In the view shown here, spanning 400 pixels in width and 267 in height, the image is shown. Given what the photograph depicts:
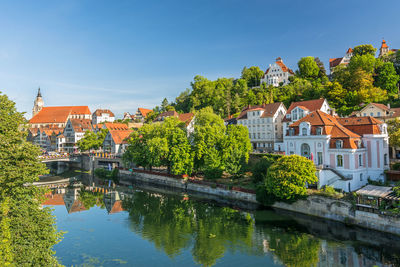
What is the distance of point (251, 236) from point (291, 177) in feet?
27.3

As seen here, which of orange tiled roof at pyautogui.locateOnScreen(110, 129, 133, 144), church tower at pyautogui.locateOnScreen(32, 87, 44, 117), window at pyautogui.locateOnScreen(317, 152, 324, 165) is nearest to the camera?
window at pyautogui.locateOnScreen(317, 152, 324, 165)

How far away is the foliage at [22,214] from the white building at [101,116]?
122 metres

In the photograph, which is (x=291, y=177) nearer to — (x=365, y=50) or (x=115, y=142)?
(x=115, y=142)

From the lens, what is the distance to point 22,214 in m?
14.7

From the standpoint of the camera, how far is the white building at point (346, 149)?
34250 mm

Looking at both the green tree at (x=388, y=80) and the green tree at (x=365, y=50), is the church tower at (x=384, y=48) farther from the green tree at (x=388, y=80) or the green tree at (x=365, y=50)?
the green tree at (x=388, y=80)

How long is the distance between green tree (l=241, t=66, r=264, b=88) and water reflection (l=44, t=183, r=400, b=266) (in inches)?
2906

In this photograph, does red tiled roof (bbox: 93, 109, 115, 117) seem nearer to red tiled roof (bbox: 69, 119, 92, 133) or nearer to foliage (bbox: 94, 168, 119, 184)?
red tiled roof (bbox: 69, 119, 92, 133)

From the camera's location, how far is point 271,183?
109 feet

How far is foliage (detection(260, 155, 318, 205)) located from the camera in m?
31.2

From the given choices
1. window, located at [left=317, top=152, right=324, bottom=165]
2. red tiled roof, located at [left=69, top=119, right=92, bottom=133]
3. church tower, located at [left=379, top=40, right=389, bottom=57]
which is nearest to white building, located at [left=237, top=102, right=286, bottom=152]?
window, located at [left=317, top=152, right=324, bottom=165]

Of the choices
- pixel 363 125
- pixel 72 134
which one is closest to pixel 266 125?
pixel 363 125

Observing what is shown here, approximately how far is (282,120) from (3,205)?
51.3m

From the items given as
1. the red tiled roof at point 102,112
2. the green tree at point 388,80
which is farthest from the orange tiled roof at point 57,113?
the green tree at point 388,80
